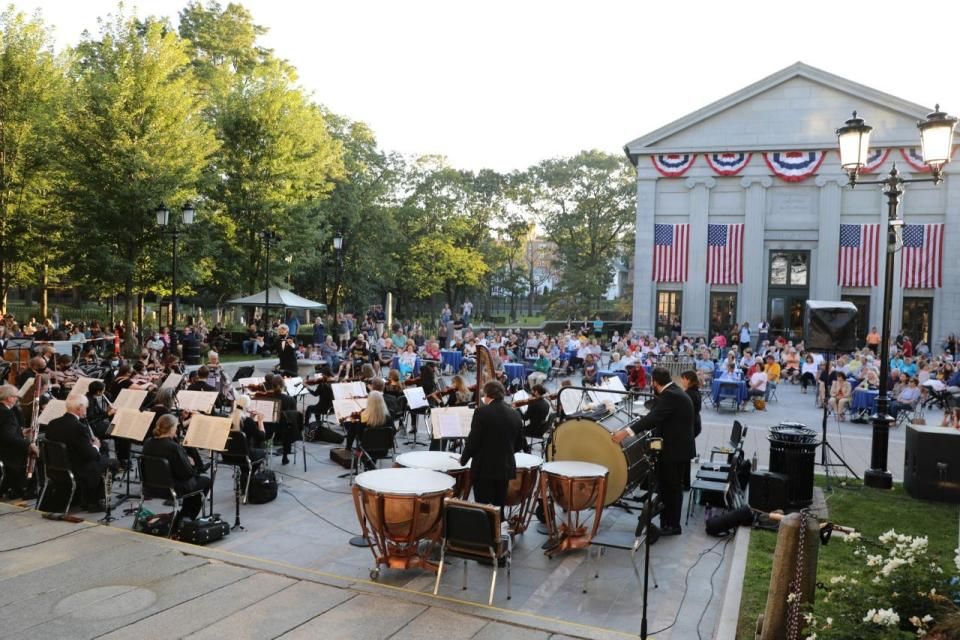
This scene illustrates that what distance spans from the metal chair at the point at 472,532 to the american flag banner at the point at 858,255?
3424cm

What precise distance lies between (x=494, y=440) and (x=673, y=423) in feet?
8.58

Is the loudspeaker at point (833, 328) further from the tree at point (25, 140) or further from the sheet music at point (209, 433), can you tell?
the tree at point (25, 140)

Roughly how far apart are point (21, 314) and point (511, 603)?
42455mm

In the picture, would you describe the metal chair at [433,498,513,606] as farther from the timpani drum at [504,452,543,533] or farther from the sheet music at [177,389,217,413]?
the sheet music at [177,389,217,413]

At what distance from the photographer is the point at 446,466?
8.00 m

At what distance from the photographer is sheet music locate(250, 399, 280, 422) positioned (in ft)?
36.0

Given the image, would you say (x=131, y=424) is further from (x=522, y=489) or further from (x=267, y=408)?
(x=522, y=489)

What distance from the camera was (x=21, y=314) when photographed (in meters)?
39.2

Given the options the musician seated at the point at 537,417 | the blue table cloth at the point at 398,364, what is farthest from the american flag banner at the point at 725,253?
the musician seated at the point at 537,417

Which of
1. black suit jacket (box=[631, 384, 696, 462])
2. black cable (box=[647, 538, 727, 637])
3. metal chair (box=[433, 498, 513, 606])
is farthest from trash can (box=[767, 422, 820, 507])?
metal chair (box=[433, 498, 513, 606])

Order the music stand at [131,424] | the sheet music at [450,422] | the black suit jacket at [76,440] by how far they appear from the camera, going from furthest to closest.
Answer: the sheet music at [450,422] < the music stand at [131,424] < the black suit jacket at [76,440]

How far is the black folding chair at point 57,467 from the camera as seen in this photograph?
8.54 metres

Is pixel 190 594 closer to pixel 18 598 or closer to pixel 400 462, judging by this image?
pixel 18 598

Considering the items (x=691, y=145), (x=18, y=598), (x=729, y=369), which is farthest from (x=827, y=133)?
(x=18, y=598)
